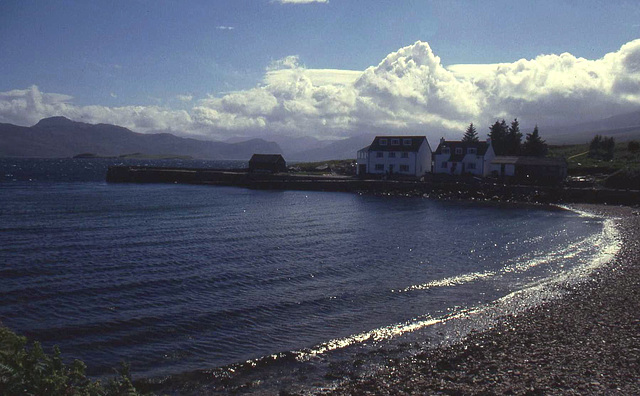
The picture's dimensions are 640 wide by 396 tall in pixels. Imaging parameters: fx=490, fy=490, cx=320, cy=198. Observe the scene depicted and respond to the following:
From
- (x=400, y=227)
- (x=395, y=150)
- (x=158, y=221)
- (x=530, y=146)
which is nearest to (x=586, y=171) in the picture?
(x=530, y=146)

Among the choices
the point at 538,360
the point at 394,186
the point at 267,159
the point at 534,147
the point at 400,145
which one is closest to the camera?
the point at 538,360

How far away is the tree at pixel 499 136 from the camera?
11388 centimetres

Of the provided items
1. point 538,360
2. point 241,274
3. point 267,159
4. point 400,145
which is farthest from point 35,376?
point 267,159

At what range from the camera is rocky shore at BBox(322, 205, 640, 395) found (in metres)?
13.3

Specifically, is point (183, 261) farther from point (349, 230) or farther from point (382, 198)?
point (382, 198)

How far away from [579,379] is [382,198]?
6615 cm

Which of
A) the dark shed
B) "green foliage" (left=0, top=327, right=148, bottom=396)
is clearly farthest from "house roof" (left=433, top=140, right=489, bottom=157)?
"green foliage" (left=0, top=327, right=148, bottom=396)

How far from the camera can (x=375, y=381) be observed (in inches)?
549

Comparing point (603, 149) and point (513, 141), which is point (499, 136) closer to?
point (513, 141)

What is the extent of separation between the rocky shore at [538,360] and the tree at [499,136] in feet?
320

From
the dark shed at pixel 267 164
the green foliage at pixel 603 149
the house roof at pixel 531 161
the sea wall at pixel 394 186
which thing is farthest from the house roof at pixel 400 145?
the green foliage at pixel 603 149

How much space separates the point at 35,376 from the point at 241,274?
18.2m

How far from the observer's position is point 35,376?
28.9ft

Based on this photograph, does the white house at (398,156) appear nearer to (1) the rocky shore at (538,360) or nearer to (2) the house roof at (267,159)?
(2) the house roof at (267,159)
